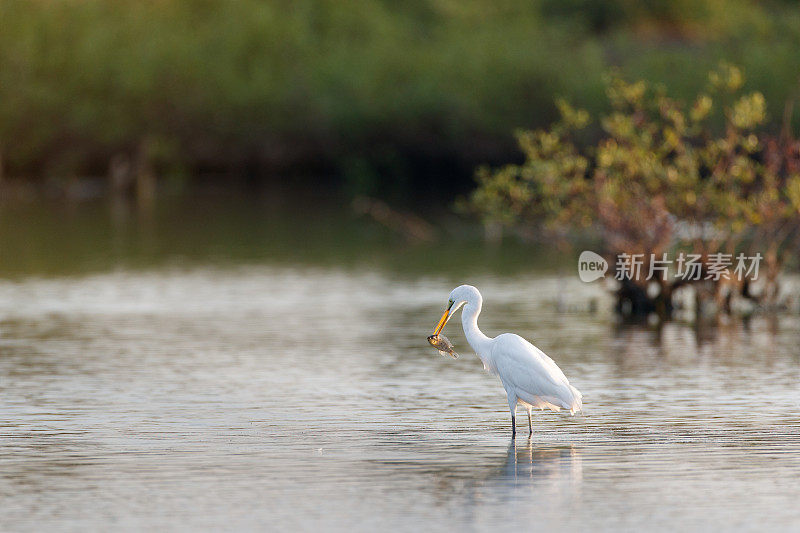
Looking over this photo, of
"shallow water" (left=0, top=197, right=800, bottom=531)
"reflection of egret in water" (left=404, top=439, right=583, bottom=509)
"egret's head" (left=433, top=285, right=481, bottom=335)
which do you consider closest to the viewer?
"shallow water" (left=0, top=197, right=800, bottom=531)

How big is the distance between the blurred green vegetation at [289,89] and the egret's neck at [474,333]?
47.7 m

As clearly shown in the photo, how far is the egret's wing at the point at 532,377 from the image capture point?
13.6 meters

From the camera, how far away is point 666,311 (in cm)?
2378

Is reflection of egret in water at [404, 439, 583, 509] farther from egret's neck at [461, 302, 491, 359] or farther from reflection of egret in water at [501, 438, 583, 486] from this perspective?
egret's neck at [461, 302, 491, 359]

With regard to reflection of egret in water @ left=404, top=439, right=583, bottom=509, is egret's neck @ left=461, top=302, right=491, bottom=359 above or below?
above

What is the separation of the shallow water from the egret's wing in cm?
41

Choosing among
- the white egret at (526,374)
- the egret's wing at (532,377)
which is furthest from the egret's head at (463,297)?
the egret's wing at (532,377)

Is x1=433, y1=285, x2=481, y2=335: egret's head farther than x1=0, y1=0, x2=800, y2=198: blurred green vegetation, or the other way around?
x1=0, y1=0, x2=800, y2=198: blurred green vegetation

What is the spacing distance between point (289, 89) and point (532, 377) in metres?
62.8

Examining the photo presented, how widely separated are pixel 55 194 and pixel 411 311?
40.2 meters

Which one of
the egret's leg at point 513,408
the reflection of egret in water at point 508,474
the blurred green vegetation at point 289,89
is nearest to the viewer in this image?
the reflection of egret in water at point 508,474

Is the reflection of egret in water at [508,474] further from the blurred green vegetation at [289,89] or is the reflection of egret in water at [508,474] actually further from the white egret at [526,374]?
the blurred green vegetation at [289,89]

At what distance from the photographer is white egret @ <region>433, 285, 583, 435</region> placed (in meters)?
13.6

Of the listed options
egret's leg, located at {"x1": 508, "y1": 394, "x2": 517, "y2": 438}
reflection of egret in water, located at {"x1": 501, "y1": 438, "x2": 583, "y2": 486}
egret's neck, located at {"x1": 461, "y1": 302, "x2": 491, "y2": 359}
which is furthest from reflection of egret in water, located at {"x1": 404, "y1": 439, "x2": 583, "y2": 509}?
egret's neck, located at {"x1": 461, "y1": 302, "x2": 491, "y2": 359}
